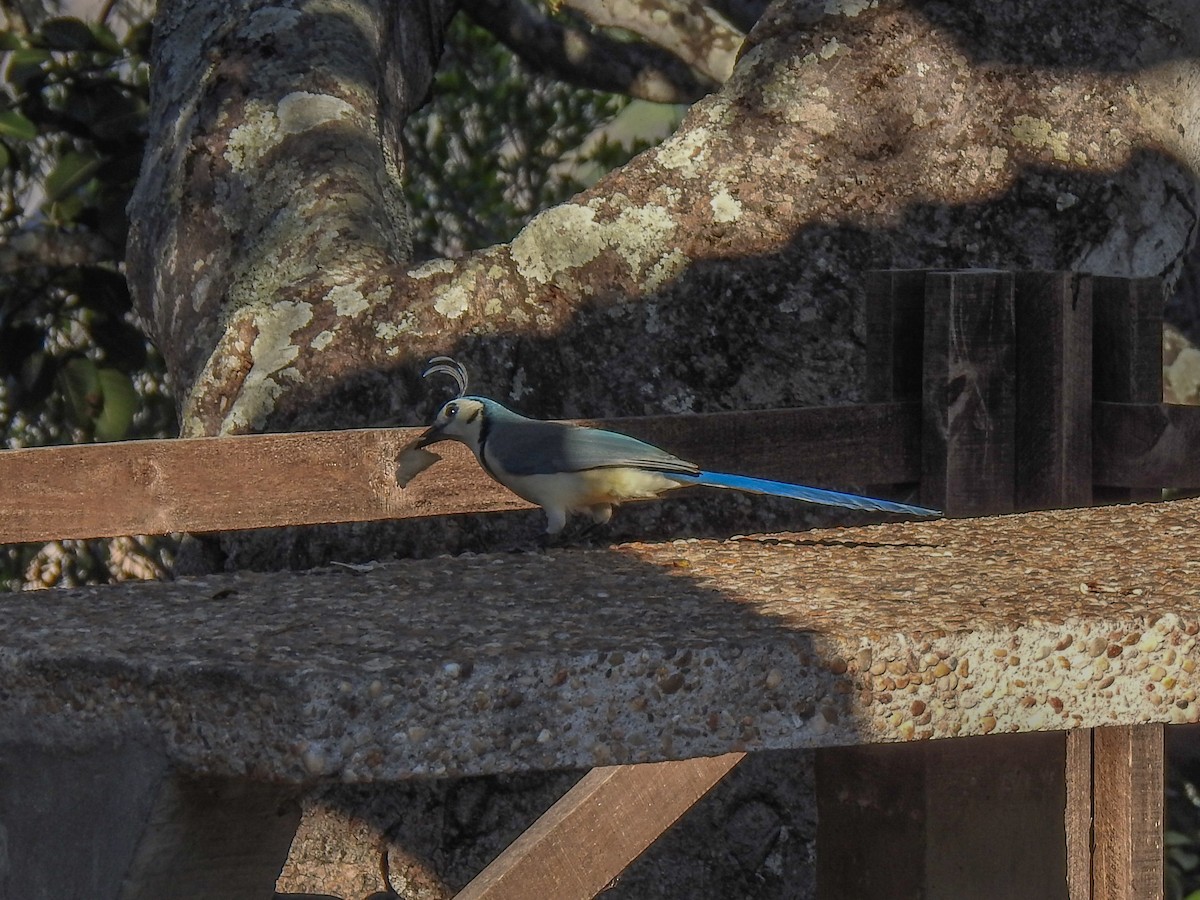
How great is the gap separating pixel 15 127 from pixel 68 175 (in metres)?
0.29

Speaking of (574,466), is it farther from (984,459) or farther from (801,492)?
(984,459)

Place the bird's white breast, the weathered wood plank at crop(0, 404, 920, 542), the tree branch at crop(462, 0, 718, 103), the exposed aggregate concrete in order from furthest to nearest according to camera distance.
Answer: the tree branch at crop(462, 0, 718, 103), the bird's white breast, the weathered wood plank at crop(0, 404, 920, 542), the exposed aggregate concrete

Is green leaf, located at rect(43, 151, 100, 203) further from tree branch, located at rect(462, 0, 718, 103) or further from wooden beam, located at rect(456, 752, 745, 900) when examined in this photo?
Result: wooden beam, located at rect(456, 752, 745, 900)

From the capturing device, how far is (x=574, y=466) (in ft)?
6.99

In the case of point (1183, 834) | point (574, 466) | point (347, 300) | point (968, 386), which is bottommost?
point (1183, 834)

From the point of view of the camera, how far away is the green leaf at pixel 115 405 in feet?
14.5

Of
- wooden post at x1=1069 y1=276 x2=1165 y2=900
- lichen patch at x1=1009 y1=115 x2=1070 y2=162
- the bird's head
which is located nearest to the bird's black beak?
the bird's head

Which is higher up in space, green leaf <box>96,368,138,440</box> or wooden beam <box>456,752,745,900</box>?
green leaf <box>96,368,138,440</box>

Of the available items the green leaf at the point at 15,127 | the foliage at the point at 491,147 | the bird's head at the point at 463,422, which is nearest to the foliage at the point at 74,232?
the green leaf at the point at 15,127

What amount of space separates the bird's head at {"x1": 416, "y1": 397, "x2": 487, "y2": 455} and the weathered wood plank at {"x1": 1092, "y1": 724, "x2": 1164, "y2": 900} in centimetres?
96

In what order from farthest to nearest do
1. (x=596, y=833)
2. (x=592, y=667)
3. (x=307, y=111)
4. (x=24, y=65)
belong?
(x=24, y=65) → (x=307, y=111) → (x=596, y=833) → (x=592, y=667)

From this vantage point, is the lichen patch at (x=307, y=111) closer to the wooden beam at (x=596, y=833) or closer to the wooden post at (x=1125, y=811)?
the wooden beam at (x=596, y=833)

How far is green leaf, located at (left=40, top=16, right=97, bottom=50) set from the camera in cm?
425

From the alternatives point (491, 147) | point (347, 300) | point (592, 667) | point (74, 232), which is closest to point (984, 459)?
point (592, 667)
